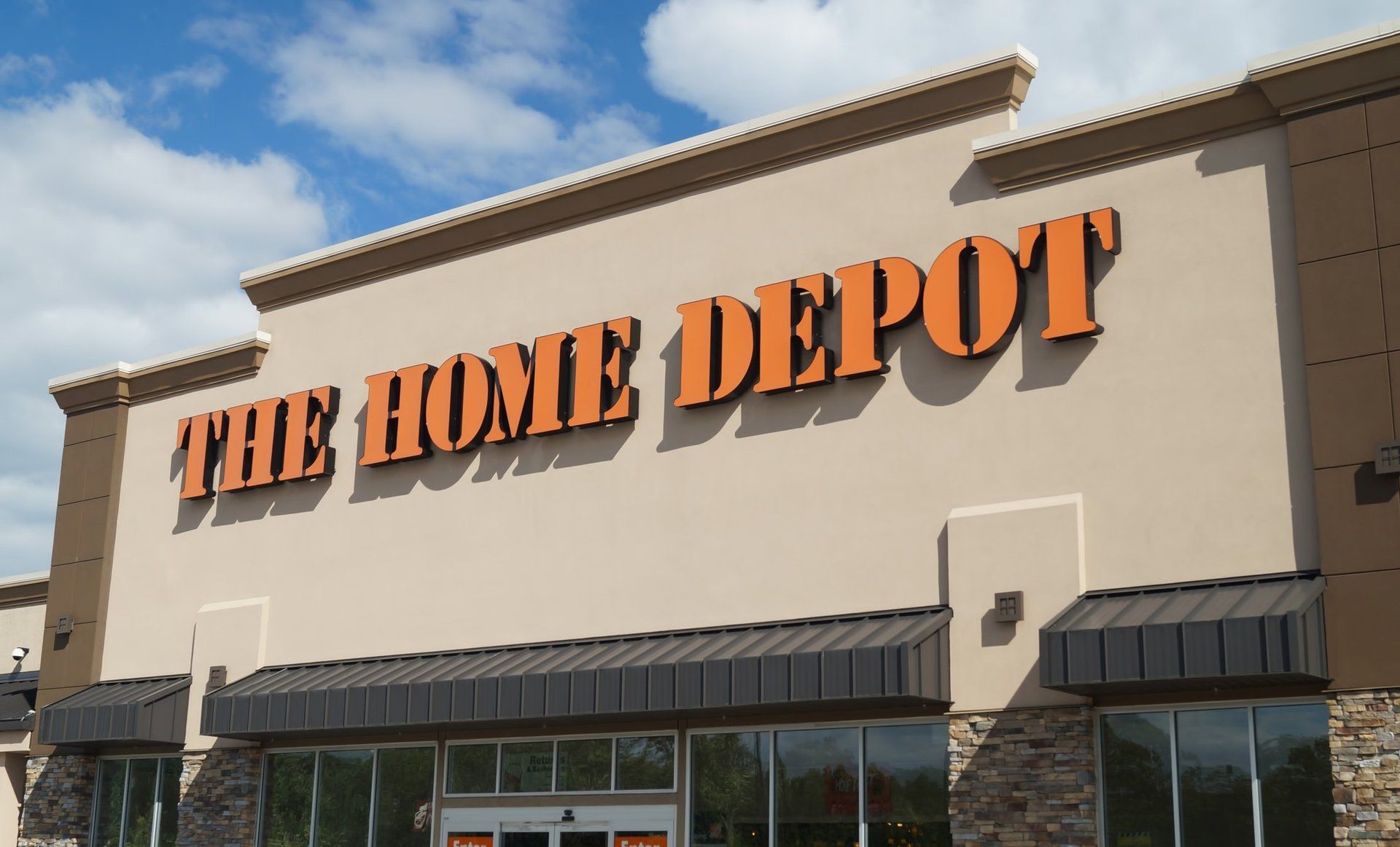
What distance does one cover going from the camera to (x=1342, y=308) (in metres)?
15.7

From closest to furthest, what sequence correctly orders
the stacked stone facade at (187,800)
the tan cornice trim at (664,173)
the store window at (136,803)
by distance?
1. the tan cornice trim at (664,173)
2. the stacked stone facade at (187,800)
3. the store window at (136,803)

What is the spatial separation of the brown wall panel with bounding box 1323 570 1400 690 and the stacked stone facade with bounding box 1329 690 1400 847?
6.8 inches

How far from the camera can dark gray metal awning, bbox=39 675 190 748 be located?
24906 millimetres

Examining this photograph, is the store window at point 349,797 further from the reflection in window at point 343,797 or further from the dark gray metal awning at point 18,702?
the dark gray metal awning at point 18,702

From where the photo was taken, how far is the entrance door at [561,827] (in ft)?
65.9

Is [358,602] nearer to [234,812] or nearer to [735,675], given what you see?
[234,812]

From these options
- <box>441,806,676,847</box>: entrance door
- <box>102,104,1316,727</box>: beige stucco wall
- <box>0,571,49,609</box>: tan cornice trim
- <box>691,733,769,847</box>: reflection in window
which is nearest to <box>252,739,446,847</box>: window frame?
<box>441,806,676,847</box>: entrance door

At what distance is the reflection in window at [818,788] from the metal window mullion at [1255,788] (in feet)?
15.8

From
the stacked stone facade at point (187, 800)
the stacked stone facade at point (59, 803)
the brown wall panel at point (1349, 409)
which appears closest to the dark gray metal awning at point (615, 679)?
the stacked stone facade at point (187, 800)

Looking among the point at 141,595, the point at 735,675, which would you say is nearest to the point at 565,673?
the point at 735,675

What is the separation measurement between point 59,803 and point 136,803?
1804 mm

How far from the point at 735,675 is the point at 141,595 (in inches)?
564

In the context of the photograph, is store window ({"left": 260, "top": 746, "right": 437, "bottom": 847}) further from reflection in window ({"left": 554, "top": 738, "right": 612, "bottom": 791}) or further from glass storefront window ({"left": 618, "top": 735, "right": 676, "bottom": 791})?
glass storefront window ({"left": 618, "top": 735, "right": 676, "bottom": 791})

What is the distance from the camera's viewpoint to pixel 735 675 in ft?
59.7
